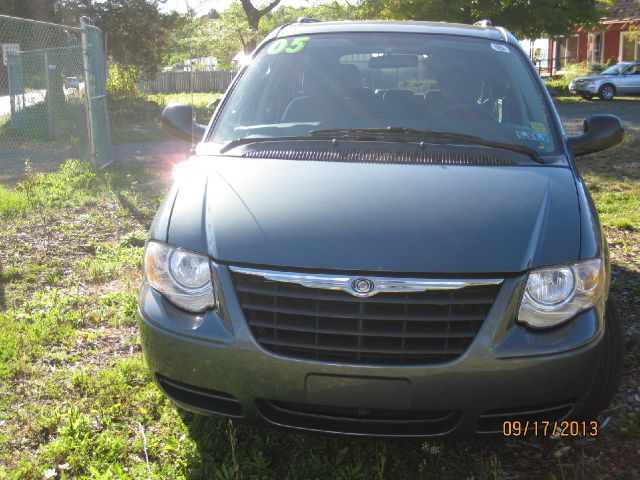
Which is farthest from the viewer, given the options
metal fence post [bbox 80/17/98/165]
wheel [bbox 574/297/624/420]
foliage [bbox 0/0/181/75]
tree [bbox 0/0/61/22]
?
foliage [bbox 0/0/181/75]

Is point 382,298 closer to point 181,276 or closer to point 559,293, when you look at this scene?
point 559,293

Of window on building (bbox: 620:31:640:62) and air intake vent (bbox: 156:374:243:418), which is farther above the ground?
window on building (bbox: 620:31:640:62)

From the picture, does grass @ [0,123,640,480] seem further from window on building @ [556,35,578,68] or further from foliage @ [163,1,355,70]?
window on building @ [556,35,578,68]

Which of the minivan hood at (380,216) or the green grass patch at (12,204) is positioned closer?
the minivan hood at (380,216)

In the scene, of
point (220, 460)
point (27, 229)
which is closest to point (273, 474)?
point (220, 460)

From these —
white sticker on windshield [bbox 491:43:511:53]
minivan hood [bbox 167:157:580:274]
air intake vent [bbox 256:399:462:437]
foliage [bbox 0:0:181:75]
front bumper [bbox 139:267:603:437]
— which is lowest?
air intake vent [bbox 256:399:462:437]

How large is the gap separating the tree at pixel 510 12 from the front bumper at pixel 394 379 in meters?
27.2

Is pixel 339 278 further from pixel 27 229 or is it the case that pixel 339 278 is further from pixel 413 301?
pixel 27 229

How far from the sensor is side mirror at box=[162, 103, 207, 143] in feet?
14.4

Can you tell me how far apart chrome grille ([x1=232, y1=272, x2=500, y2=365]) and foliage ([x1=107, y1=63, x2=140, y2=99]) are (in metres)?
19.3

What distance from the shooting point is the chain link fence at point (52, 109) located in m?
10.9

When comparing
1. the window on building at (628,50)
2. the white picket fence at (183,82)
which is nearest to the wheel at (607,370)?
the white picket fence at (183,82)

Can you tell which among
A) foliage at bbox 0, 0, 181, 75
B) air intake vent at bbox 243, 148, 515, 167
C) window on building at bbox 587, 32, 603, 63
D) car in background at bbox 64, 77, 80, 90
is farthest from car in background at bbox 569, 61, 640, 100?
air intake vent at bbox 243, 148, 515, 167
